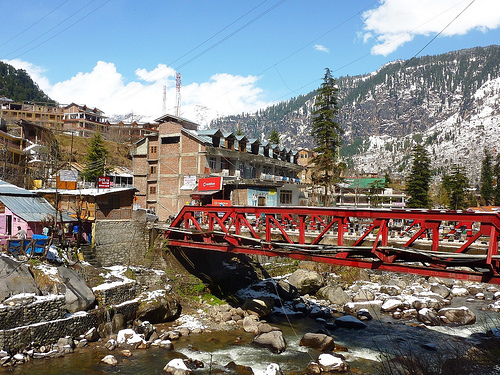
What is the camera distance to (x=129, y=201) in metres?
34.2

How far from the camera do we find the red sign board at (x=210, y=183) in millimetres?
43812

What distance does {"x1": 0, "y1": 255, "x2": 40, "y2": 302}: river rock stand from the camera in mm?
20312

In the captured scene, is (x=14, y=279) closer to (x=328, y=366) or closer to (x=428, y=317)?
(x=328, y=366)

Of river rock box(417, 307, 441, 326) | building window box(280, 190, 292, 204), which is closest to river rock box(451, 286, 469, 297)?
river rock box(417, 307, 441, 326)

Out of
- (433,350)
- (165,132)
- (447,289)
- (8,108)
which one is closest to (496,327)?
(433,350)

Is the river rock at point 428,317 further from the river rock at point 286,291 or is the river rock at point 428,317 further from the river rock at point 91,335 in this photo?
the river rock at point 91,335

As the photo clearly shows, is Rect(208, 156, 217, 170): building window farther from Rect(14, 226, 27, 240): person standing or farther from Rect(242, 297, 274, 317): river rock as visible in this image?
Rect(14, 226, 27, 240): person standing

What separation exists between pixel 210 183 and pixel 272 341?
1011 inches

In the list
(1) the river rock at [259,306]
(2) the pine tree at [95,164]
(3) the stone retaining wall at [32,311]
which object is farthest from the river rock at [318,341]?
(2) the pine tree at [95,164]

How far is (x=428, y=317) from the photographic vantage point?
2650 centimetres

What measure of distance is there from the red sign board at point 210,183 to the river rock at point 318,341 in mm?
24133

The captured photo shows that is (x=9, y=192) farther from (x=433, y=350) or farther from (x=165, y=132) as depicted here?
(x=433, y=350)

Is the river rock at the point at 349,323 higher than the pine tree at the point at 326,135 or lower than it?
lower

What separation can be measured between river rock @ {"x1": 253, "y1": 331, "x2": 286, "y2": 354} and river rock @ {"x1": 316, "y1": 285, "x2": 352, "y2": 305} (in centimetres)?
1012
